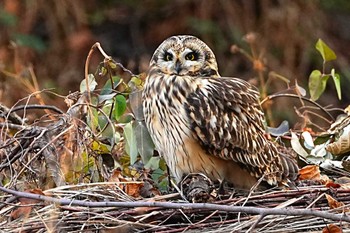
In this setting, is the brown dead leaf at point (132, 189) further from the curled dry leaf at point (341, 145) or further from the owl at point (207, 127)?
the curled dry leaf at point (341, 145)

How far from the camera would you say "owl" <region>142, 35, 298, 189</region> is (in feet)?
10.8

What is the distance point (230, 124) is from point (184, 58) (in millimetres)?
275

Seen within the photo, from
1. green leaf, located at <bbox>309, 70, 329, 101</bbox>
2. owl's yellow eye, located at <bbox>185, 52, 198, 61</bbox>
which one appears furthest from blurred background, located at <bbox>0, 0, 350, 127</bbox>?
owl's yellow eye, located at <bbox>185, 52, 198, 61</bbox>

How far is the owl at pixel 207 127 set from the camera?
3.29 m

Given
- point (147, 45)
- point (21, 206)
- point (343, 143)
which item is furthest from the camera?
point (147, 45)

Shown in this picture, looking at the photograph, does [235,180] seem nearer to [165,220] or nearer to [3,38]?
[165,220]

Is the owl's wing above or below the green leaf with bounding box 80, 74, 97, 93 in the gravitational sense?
below

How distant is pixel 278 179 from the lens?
11.0ft

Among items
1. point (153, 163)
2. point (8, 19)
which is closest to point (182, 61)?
point (153, 163)

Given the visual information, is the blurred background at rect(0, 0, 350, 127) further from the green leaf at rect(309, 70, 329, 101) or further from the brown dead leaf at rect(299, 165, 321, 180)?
the brown dead leaf at rect(299, 165, 321, 180)

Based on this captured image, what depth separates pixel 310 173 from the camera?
347 centimetres

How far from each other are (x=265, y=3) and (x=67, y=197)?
177 inches

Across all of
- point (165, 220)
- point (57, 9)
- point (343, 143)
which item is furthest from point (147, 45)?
point (165, 220)

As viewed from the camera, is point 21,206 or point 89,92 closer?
point 21,206
